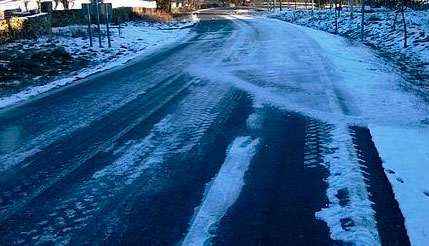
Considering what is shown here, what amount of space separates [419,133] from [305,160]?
2.00m

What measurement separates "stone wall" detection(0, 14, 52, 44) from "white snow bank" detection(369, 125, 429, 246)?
16654 millimetres

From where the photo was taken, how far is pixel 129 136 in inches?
264

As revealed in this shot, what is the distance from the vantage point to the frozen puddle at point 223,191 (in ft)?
Answer: 12.7

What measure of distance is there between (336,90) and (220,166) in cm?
494

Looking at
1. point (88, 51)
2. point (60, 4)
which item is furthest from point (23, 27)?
point (60, 4)

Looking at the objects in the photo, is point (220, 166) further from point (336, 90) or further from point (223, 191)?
point (336, 90)

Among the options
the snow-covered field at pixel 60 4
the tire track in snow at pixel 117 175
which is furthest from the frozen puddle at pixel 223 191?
the snow-covered field at pixel 60 4

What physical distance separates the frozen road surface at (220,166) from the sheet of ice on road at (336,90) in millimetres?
32

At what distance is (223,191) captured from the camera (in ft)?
15.3

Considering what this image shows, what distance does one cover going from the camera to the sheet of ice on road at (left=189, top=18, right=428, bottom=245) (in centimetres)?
433

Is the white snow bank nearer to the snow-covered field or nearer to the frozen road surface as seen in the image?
the frozen road surface

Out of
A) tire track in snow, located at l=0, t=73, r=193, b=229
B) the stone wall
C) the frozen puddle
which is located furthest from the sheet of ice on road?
the stone wall

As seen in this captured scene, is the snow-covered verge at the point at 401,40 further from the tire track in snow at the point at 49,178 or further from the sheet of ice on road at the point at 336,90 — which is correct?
the tire track in snow at the point at 49,178

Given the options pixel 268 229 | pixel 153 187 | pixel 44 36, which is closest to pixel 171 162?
pixel 153 187
